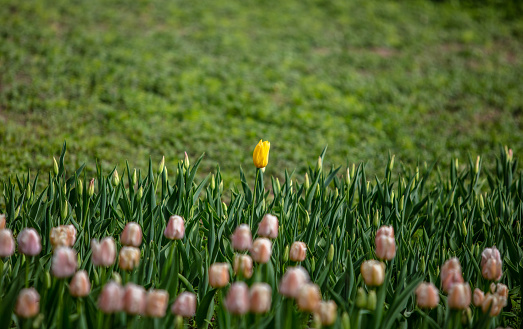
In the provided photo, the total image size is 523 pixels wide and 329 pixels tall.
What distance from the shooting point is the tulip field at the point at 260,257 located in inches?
70.7

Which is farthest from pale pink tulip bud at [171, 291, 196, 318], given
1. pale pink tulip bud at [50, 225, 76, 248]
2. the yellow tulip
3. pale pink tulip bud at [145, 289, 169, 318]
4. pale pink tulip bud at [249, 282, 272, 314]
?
the yellow tulip

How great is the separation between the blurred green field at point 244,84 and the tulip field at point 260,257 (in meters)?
1.19

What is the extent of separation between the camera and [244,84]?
641 centimetres

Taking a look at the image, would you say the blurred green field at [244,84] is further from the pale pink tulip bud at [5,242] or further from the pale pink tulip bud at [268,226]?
the pale pink tulip bud at [5,242]

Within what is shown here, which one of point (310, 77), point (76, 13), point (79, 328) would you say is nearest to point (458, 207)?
point (79, 328)

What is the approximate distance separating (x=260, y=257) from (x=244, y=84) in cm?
473

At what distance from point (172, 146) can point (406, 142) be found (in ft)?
8.15

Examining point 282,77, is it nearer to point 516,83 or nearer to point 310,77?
point 310,77

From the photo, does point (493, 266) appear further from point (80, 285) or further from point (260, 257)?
point (80, 285)

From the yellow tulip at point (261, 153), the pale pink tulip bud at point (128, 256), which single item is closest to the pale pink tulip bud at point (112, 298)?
the pale pink tulip bud at point (128, 256)

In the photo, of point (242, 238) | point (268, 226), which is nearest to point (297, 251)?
point (268, 226)

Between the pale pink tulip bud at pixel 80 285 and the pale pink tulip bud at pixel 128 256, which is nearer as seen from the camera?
the pale pink tulip bud at pixel 80 285

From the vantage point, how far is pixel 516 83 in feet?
23.8

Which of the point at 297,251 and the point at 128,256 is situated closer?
the point at 128,256
